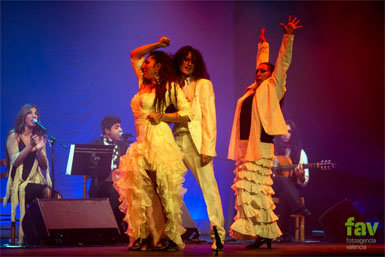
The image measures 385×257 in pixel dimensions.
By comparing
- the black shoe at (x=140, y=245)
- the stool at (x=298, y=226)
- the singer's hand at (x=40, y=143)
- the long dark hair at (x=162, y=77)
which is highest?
the long dark hair at (x=162, y=77)

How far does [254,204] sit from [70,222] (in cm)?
189

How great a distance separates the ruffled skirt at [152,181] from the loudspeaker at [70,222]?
4.35 ft

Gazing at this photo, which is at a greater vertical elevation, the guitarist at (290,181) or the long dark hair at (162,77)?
the long dark hair at (162,77)

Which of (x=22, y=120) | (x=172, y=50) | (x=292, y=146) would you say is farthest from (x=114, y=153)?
(x=292, y=146)

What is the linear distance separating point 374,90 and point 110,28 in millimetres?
3986

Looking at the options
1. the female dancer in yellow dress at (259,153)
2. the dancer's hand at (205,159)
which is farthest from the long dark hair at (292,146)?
the dancer's hand at (205,159)

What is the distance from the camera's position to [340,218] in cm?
720

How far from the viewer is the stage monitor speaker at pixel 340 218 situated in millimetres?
7137

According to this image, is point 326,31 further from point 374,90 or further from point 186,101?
point 186,101

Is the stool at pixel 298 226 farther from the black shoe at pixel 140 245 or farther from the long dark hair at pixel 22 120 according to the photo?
the black shoe at pixel 140 245

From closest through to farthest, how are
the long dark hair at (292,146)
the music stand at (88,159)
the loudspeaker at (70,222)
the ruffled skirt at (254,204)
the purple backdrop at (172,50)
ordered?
1. the ruffled skirt at (254,204)
2. the loudspeaker at (70,222)
3. the music stand at (88,159)
4. the purple backdrop at (172,50)
5. the long dark hair at (292,146)

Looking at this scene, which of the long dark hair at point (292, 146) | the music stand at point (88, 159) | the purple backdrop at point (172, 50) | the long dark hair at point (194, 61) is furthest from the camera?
the long dark hair at point (292, 146)

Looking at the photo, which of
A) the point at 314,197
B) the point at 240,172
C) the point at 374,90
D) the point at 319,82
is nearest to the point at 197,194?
the point at 314,197

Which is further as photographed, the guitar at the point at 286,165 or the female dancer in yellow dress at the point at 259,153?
the guitar at the point at 286,165
